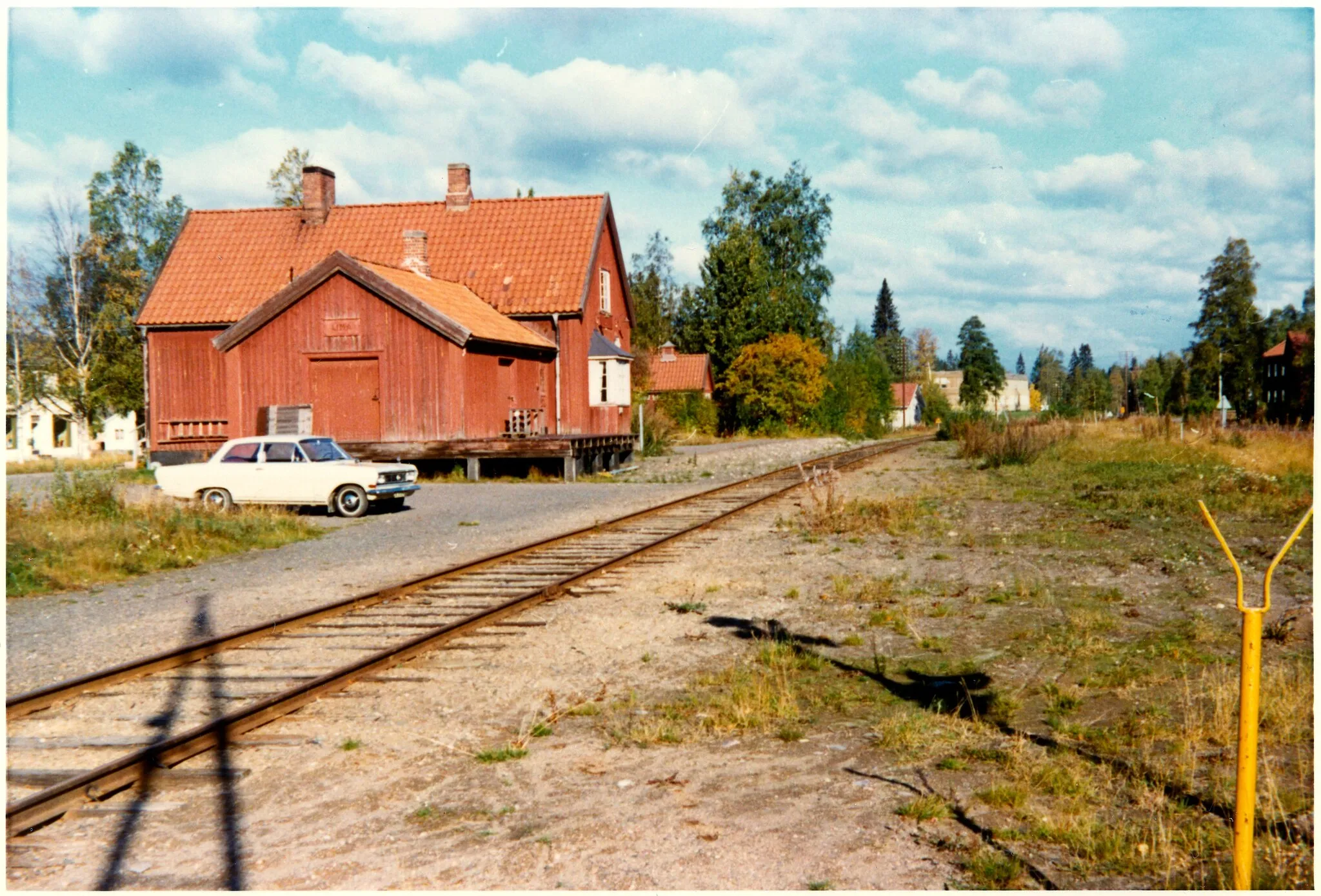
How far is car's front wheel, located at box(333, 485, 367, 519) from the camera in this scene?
1866 centimetres

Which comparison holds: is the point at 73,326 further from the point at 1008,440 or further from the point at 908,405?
the point at 908,405

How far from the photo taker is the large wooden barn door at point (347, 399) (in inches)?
1095

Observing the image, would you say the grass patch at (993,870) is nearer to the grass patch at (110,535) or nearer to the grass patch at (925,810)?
A: the grass patch at (925,810)

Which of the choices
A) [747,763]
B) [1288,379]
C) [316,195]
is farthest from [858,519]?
[1288,379]

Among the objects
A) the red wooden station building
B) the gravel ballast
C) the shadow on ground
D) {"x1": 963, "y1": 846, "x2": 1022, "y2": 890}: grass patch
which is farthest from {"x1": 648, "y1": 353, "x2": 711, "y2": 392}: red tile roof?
{"x1": 963, "y1": 846, "x2": 1022, "y2": 890}: grass patch

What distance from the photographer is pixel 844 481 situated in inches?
996

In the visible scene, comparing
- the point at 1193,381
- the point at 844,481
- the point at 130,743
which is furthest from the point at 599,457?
the point at 1193,381

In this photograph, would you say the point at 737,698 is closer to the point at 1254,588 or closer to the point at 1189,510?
the point at 1254,588

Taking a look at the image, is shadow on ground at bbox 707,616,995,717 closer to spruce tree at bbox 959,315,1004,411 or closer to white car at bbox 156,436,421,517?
white car at bbox 156,436,421,517

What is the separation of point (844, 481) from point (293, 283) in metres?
14.7

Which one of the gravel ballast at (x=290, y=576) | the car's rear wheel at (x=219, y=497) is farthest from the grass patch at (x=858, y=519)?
the car's rear wheel at (x=219, y=497)

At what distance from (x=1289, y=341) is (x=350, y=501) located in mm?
67950

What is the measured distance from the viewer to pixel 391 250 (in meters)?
35.4

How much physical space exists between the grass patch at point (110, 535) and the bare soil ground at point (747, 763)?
20.3 ft
